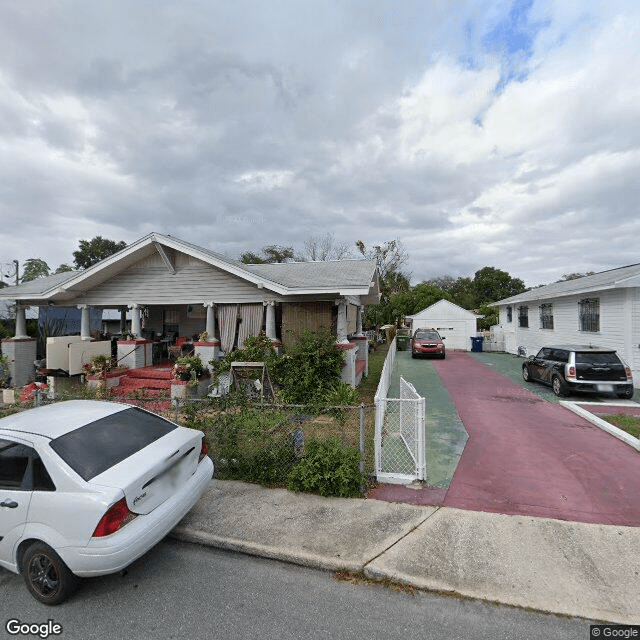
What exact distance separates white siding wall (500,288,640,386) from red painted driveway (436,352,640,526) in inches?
182

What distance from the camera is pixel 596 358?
31.6 ft

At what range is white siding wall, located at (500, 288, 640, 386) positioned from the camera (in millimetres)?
11195

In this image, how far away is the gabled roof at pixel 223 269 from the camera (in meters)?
9.63

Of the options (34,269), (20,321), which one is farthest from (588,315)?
(34,269)

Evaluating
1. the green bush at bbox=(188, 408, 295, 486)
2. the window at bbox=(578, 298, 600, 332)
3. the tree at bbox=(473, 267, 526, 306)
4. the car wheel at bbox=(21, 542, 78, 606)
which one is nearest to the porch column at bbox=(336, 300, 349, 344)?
the green bush at bbox=(188, 408, 295, 486)

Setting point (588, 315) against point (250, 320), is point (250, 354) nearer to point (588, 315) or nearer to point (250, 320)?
point (250, 320)

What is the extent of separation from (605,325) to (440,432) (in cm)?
968

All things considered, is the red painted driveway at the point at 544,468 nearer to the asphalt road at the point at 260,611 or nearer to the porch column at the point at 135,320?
the asphalt road at the point at 260,611

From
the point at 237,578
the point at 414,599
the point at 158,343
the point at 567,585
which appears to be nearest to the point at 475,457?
the point at 567,585

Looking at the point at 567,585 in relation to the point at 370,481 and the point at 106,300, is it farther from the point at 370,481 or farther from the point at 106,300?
the point at 106,300

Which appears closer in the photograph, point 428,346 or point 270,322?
point 270,322

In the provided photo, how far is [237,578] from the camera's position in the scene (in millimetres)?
3299

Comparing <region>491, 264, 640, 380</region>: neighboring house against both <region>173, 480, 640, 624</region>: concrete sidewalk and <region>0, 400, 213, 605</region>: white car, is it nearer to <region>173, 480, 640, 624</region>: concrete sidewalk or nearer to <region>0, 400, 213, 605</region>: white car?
<region>173, 480, 640, 624</region>: concrete sidewalk

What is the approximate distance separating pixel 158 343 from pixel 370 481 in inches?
417
